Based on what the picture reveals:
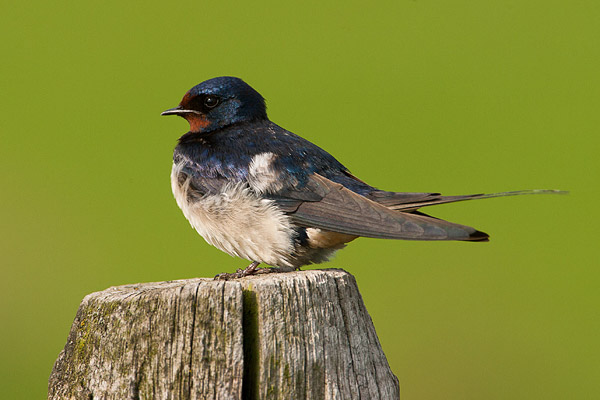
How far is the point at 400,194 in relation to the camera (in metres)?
3.76

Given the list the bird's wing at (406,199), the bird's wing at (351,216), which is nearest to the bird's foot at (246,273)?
the bird's wing at (351,216)

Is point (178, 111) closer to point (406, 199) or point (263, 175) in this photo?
point (263, 175)

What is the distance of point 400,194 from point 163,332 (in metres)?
1.65

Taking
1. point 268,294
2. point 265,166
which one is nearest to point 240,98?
point 265,166

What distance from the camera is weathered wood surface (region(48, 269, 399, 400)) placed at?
2.43 metres

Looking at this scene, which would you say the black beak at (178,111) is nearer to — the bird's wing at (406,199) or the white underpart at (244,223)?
the white underpart at (244,223)

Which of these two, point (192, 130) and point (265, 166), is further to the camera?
point (192, 130)

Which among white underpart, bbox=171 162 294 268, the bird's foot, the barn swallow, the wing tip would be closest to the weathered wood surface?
the wing tip

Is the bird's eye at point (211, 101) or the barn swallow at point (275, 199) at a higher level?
the bird's eye at point (211, 101)

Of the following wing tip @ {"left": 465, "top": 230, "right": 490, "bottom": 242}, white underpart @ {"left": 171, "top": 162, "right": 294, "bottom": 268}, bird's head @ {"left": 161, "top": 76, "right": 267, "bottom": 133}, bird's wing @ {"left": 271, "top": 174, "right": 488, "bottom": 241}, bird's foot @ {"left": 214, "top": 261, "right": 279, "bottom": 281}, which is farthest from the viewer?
bird's head @ {"left": 161, "top": 76, "right": 267, "bottom": 133}

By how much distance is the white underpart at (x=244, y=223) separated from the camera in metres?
3.94

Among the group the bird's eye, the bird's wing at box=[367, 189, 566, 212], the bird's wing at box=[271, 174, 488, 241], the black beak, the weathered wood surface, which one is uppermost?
the bird's eye

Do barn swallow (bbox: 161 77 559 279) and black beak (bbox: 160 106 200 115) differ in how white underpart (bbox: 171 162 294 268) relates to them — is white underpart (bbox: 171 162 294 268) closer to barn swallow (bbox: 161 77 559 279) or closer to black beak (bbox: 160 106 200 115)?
barn swallow (bbox: 161 77 559 279)

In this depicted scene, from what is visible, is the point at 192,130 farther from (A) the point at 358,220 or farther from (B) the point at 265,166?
(A) the point at 358,220
